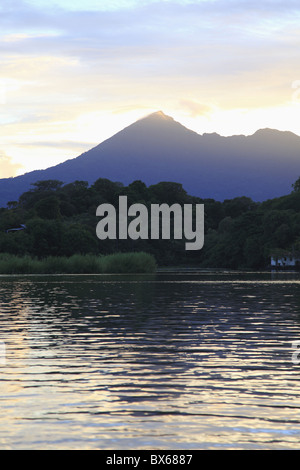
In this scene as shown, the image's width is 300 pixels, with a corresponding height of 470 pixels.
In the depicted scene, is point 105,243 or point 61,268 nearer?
point 61,268

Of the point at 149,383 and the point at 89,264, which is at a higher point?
the point at 89,264

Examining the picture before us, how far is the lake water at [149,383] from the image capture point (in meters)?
12.4

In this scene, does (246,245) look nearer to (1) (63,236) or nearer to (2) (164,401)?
(1) (63,236)

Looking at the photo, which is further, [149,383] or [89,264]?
[89,264]

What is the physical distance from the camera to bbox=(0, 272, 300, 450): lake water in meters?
12.4

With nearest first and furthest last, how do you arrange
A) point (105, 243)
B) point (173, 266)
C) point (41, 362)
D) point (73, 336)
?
point (41, 362) → point (73, 336) → point (105, 243) → point (173, 266)

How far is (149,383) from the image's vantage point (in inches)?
672

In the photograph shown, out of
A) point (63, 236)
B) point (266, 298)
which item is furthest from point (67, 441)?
point (63, 236)

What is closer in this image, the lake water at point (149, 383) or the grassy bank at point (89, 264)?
the lake water at point (149, 383)

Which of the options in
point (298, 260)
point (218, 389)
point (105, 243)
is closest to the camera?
point (218, 389)

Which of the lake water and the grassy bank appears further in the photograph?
the grassy bank

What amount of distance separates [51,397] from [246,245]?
160985 millimetres

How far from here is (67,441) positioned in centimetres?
1193

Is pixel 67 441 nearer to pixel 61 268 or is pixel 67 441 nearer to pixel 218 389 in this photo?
pixel 218 389
